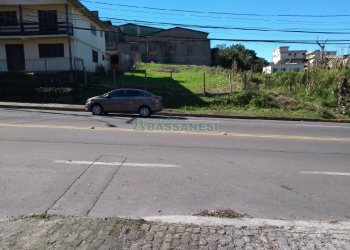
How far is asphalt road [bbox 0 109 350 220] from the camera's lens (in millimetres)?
6168

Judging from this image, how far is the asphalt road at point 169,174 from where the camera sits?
6168mm

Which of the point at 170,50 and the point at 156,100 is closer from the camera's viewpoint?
the point at 156,100

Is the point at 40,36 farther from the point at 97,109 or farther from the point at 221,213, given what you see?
the point at 221,213

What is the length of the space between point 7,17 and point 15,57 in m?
3.20

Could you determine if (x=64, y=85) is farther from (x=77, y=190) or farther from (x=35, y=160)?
(x=77, y=190)

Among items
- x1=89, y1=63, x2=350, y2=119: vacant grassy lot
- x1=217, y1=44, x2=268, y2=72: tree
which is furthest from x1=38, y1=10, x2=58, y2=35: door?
x1=217, y1=44, x2=268, y2=72: tree

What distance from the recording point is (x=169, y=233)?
4.69 metres

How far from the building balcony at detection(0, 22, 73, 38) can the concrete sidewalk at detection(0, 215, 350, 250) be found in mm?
29482

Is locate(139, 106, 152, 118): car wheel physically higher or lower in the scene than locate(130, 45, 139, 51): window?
lower

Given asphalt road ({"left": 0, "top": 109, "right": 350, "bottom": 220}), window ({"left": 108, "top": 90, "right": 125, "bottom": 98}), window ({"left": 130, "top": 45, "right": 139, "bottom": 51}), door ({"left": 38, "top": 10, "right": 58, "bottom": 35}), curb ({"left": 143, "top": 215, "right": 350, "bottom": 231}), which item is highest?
door ({"left": 38, "top": 10, "right": 58, "bottom": 35})

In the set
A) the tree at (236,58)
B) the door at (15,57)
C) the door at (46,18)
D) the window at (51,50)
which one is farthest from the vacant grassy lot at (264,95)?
the tree at (236,58)

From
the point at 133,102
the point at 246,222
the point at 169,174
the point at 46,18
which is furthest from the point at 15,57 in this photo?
the point at 246,222

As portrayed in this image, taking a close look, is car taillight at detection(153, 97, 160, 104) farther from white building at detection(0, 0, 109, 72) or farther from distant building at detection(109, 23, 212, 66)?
distant building at detection(109, 23, 212, 66)

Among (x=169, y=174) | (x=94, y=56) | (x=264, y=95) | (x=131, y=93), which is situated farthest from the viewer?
(x=94, y=56)
